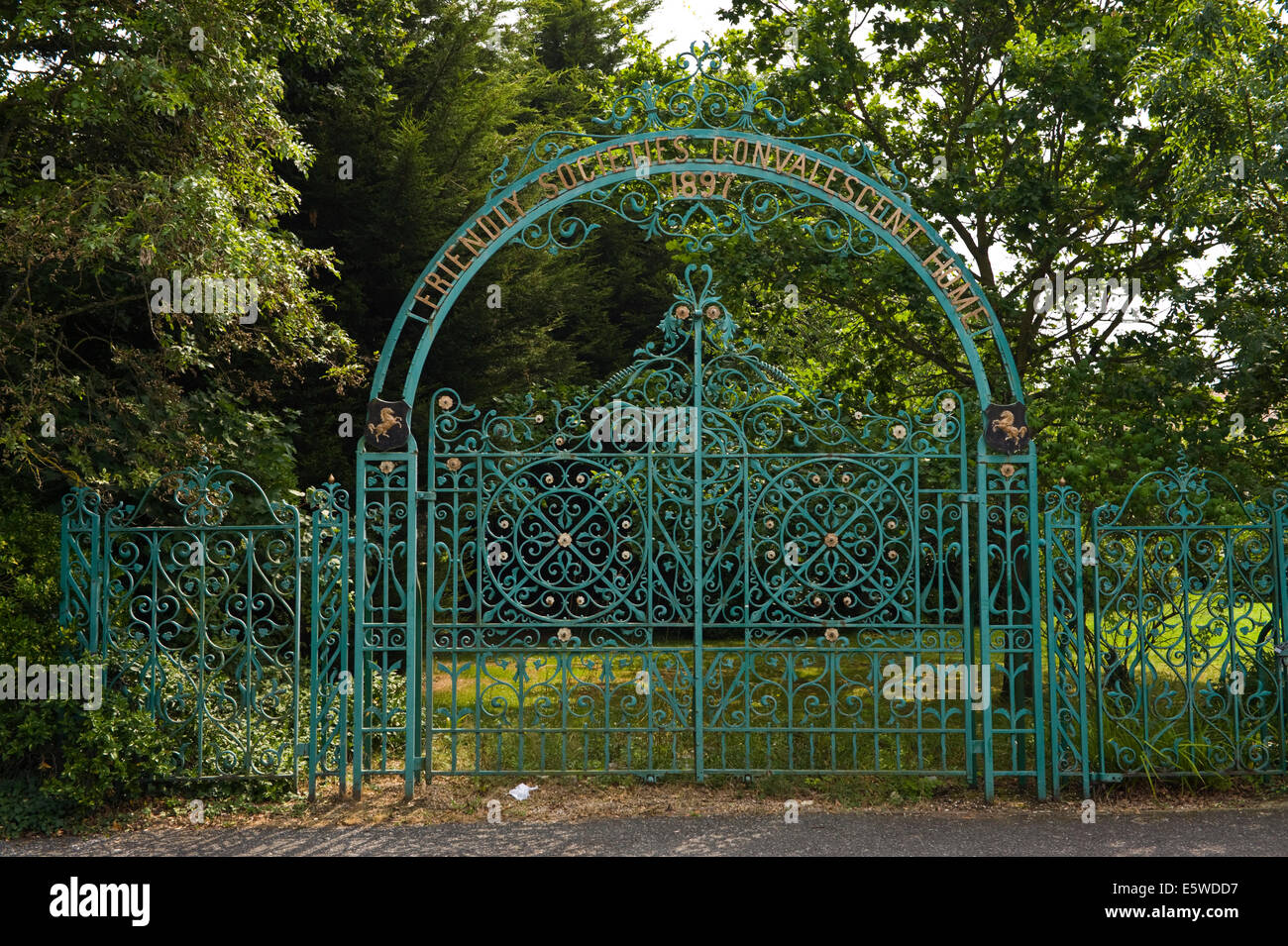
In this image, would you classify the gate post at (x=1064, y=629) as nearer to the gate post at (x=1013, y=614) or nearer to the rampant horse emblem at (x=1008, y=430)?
the gate post at (x=1013, y=614)

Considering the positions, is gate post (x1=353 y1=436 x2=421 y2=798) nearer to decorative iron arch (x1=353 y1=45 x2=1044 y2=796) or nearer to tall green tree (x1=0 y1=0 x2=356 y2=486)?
decorative iron arch (x1=353 y1=45 x2=1044 y2=796)

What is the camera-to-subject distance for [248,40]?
27.6ft

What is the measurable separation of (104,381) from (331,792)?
141 inches

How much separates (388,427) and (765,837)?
10.3 ft

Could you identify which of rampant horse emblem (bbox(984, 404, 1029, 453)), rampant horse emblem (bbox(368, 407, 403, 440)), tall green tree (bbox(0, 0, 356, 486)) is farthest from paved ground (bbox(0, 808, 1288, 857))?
tall green tree (bbox(0, 0, 356, 486))

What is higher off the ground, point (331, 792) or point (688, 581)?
point (688, 581)

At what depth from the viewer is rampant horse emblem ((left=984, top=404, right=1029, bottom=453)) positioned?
247 inches

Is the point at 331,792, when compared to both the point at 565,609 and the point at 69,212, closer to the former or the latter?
the point at 565,609

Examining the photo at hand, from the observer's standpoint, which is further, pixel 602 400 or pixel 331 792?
pixel 602 400

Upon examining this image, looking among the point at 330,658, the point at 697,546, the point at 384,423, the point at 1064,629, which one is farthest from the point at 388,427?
the point at 1064,629

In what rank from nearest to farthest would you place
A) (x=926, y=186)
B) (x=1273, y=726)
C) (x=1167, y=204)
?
(x=1273, y=726) → (x=1167, y=204) → (x=926, y=186)

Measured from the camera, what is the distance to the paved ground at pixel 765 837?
5.46 m

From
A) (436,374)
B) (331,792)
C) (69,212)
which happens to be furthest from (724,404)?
(436,374)

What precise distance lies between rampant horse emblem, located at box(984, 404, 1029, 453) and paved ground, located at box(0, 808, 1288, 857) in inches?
81.4
